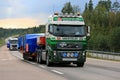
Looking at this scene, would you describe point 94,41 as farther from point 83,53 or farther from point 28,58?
point 83,53

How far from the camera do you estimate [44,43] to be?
2983cm

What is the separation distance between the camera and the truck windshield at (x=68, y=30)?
26.1 metres

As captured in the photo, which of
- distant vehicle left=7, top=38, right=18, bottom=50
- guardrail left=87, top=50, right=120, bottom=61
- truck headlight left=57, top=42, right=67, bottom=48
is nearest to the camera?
truck headlight left=57, top=42, right=67, bottom=48

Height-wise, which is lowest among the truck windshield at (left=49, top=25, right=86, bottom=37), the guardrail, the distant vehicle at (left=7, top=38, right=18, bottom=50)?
the guardrail

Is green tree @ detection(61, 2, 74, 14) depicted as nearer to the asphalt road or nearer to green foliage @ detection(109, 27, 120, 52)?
green foliage @ detection(109, 27, 120, 52)

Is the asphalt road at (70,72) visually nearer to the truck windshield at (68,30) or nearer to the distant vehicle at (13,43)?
the truck windshield at (68,30)

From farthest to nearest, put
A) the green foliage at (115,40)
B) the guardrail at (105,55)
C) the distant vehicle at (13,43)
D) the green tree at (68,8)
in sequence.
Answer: the green tree at (68,8) < the distant vehicle at (13,43) < the green foliage at (115,40) < the guardrail at (105,55)

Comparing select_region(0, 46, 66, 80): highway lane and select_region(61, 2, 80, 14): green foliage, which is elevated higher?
select_region(61, 2, 80, 14): green foliage

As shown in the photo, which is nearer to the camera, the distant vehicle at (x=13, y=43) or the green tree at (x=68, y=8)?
the distant vehicle at (x=13, y=43)

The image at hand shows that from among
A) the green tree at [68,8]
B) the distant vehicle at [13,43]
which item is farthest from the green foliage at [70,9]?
the distant vehicle at [13,43]

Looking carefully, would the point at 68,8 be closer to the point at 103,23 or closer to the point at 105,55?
the point at 103,23

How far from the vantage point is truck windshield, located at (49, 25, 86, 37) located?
26.1 meters

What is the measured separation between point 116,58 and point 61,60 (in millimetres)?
18008

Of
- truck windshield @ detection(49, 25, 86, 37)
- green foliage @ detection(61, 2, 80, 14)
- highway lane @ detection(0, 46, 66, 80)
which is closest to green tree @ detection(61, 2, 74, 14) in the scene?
green foliage @ detection(61, 2, 80, 14)
